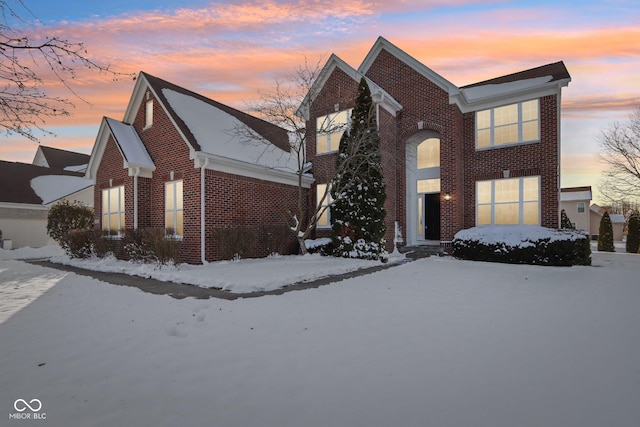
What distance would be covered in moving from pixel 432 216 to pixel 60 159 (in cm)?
3655

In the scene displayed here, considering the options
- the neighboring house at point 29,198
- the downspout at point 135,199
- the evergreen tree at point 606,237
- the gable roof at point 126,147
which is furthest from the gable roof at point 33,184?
the evergreen tree at point 606,237

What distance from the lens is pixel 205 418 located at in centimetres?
250

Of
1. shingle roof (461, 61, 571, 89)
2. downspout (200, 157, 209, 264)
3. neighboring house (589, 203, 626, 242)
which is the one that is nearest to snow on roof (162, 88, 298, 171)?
downspout (200, 157, 209, 264)

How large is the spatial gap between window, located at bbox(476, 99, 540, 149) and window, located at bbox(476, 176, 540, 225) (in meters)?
1.69

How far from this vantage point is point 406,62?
15250 mm

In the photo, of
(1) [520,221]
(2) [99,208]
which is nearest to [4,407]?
(2) [99,208]

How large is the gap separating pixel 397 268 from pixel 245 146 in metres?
8.12

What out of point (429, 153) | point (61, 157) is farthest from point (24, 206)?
point (429, 153)

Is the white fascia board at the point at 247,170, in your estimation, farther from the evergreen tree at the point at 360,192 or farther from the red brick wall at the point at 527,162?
the red brick wall at the point at 527,162

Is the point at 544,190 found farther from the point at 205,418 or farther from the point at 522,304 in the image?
the point at 205,418

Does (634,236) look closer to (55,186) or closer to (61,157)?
(55,186)

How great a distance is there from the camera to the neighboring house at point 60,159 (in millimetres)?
32188

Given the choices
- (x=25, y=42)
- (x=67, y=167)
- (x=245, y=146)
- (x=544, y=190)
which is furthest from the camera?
(x=67, y=167)

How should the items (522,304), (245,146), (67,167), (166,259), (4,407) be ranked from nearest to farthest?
(4,407) < (522,304) < (166,259) < (245,146) < (67,167)
